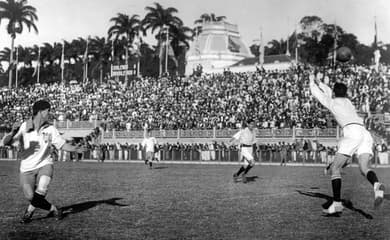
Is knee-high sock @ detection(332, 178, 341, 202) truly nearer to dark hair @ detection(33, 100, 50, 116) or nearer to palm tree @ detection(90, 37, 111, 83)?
dark hair @ detection(33, 100, 50, 116)

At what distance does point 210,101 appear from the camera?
153 ft

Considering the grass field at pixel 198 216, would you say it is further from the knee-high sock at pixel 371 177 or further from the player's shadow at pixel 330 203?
the knee-high sock at pixel 371 177

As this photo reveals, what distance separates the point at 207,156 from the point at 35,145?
34.9 meters

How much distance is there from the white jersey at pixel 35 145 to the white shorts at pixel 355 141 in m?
4.59

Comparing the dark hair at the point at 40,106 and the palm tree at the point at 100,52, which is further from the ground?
the palm tree at the point at 100,52

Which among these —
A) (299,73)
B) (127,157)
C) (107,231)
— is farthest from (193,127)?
(107,231)

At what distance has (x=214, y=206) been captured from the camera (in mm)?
10391

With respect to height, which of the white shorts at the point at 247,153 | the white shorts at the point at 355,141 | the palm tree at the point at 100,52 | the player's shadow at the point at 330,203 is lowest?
the player's shadow at the point at 330,203

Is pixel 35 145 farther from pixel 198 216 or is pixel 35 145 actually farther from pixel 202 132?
pixel 202 132

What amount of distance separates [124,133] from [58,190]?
34.5 metres

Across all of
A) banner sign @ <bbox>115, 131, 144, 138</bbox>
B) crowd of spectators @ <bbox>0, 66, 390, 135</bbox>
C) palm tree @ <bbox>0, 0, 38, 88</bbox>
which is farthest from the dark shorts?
palm tree @ <bbox>0, 0, 38, 88</bbox>

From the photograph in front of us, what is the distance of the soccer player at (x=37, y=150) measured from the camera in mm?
8695

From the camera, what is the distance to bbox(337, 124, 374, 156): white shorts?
9406mm

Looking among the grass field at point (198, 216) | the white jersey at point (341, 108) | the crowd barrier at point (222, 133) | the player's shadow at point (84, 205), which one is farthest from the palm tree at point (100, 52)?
the white jersey at point (341, 108)
